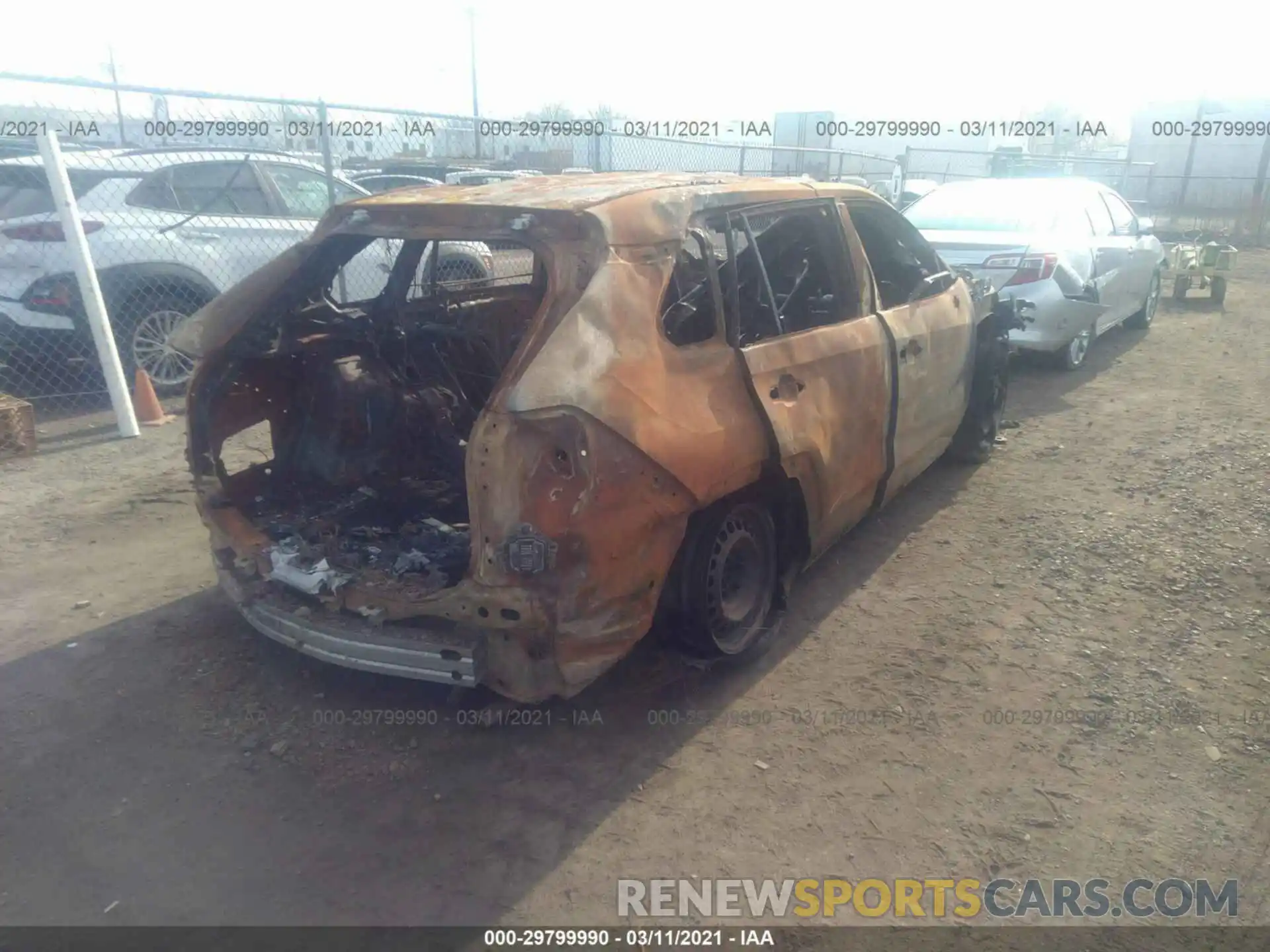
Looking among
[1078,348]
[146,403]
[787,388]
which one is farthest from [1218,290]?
[146,403]

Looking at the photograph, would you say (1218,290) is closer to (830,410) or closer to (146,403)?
(830,410)

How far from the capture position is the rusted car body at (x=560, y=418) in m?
2.90

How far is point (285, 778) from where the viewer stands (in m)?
3.10

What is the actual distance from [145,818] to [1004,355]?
541 cm

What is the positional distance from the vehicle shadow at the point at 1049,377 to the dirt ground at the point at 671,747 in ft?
8.35

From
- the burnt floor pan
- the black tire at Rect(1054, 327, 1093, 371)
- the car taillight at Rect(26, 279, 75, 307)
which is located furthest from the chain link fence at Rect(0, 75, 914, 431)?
the black tire at Rect(1054, 327, 1093, 371)

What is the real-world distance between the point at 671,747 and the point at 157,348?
237 inches

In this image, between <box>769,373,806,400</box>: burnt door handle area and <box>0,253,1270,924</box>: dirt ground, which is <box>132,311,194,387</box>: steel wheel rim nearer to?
<box>0,253,1270,924</box>: dirt ground

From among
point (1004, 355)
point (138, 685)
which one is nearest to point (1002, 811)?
point (138, 685)

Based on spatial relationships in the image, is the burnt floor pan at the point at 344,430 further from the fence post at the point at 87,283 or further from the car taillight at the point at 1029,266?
the car taillight at the point at 1029,266

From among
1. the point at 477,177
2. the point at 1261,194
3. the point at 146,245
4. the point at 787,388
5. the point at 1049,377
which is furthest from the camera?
the point at 1261,194

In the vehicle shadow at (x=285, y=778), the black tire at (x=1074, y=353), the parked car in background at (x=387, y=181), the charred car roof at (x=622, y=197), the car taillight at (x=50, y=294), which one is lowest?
the vehicle shadow at (x=285, y=778)

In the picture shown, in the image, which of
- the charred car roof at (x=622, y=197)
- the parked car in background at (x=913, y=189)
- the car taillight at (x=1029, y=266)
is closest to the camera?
the charred car roof at (x=622, y=197)

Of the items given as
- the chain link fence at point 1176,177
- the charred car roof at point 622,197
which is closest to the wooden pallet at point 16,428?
the charred car roof at point 622,197
